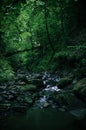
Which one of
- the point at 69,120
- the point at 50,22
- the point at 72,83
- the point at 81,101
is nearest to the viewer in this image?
the point at 69,120

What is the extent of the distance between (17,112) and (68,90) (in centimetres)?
333

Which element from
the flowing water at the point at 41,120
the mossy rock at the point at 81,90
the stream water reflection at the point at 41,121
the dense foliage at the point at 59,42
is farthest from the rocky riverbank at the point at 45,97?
the dense foliage at the point at 59,42

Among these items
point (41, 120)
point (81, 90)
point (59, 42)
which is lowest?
point (41, 120)

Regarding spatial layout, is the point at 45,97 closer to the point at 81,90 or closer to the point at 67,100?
the point at 67,100

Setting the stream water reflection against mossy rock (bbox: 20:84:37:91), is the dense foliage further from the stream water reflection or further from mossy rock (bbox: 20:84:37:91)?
the stream water reflection

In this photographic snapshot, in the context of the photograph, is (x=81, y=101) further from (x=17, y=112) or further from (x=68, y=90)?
(x=17, y=112)

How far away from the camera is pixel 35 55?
22703 millimetres

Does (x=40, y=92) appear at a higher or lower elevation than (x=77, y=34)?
lower

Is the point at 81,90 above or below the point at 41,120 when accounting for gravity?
above

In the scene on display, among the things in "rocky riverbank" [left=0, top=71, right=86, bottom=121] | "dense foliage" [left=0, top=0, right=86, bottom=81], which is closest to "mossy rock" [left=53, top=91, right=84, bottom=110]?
"rocky riverbank" [left=0, top=71, right=86, bottom=121]

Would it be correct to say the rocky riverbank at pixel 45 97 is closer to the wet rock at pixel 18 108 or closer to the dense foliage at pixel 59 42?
the wet rock at pixel 18 108

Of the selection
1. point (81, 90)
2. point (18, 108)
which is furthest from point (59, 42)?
point (18, 108)

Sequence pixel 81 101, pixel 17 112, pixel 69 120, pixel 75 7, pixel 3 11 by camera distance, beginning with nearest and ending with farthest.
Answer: pixel 3 11 < pixel 69 120 < pixel 17 112 < pixel 81 101 < pixel 75 7

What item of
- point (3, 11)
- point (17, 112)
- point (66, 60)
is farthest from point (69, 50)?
point (3, 11)
